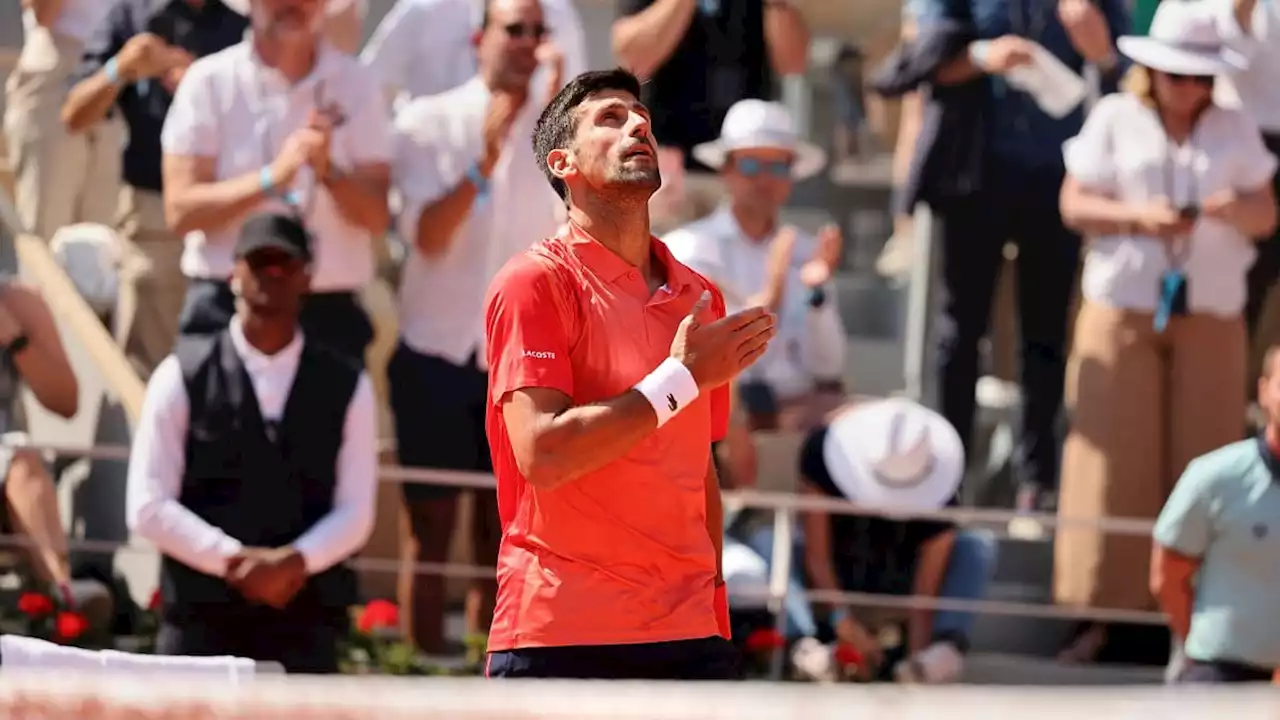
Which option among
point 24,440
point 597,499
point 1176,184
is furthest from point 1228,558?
point 24,440

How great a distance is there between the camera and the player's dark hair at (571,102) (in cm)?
403

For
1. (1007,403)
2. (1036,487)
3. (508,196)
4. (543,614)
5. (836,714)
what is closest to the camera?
(836,714)

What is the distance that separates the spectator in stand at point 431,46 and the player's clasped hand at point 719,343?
13.3ft

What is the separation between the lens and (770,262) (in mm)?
7691

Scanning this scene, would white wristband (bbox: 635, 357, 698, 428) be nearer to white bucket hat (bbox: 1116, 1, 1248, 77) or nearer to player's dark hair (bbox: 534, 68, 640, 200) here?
player's dark hair (bbox: 534, 68, 640, 200)

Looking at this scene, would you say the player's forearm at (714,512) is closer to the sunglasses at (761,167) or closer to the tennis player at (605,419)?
the tennis player at (605,419)

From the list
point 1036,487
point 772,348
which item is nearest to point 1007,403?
point 1036,487

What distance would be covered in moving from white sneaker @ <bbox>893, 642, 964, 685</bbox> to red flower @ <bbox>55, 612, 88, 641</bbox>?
2.62m

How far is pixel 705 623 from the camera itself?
4.02 metres

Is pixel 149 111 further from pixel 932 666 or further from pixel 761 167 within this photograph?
pixel 932 666

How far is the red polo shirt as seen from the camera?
3.89 metres

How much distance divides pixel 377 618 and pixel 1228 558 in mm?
2625

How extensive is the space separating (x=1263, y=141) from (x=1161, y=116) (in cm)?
62

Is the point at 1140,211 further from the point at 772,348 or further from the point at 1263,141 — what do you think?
the point at 772,348
